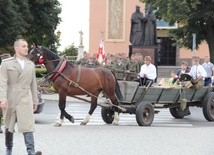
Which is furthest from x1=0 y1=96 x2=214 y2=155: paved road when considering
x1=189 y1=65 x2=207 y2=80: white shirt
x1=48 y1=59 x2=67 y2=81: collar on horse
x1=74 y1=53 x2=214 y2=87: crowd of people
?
x1=189 y1=65 x2=207 y2=80: white shirt

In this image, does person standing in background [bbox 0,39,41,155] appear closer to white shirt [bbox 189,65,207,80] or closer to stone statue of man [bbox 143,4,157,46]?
white shirt [bbox 189,65,207,80]

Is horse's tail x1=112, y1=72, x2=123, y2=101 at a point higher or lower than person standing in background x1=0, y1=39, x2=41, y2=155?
lower

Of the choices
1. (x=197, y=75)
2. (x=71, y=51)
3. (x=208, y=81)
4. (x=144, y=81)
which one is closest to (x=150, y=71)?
(x=144, y=81)

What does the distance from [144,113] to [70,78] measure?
2.18 m

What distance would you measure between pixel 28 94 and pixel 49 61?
6.58m

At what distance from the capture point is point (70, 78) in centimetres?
1570

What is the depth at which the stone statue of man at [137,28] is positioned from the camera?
3631 cm

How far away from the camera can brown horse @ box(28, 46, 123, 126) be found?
51.2 feet

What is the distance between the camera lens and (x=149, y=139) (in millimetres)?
12594

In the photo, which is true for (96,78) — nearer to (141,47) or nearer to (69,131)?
(69,131)

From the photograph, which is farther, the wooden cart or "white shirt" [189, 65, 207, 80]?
"white shirt" [189, 65, 207, 80]

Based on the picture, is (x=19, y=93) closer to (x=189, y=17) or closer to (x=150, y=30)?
(x=150, y=30)

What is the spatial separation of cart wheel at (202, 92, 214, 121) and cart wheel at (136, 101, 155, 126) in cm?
261

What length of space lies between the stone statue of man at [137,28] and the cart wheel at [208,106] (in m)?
17.8
